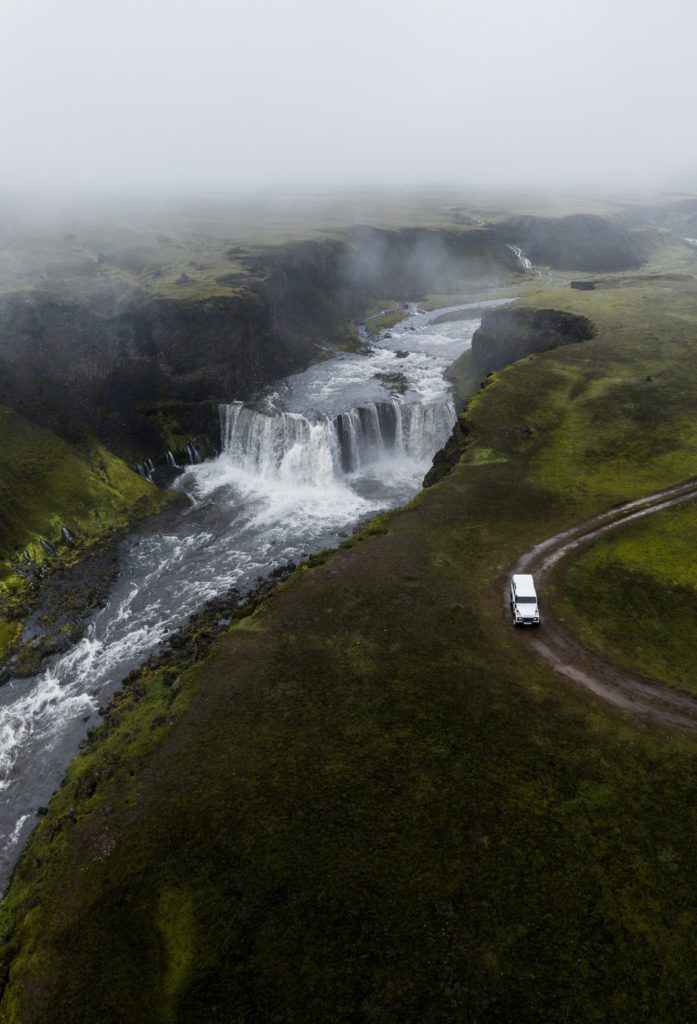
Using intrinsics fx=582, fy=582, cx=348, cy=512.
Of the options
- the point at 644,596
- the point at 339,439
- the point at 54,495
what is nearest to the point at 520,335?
the point at 339,439

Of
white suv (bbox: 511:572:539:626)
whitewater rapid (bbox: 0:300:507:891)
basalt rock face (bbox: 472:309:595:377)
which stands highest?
basalt rock face (bbox: 472:309:595:377)

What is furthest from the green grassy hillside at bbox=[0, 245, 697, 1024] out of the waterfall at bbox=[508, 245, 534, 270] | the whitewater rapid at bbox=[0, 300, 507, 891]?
the waterfall at bbox=[508, 245, 534, 270]

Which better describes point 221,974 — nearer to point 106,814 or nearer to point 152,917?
point 152,917

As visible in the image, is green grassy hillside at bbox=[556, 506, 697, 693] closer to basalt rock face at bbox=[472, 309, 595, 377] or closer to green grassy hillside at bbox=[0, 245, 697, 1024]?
green grassy hillside at bbox=[0, 245, 697, 1024]

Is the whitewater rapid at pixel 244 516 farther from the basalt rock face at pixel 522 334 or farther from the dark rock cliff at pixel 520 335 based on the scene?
the basalt rock face at pixel 522 334

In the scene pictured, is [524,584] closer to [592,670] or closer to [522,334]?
[592,670]

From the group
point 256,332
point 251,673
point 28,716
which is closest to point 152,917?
point 251,673

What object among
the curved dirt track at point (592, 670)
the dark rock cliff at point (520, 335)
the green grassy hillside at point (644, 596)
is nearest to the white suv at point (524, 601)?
the curved dirt track at point (592, 670)
